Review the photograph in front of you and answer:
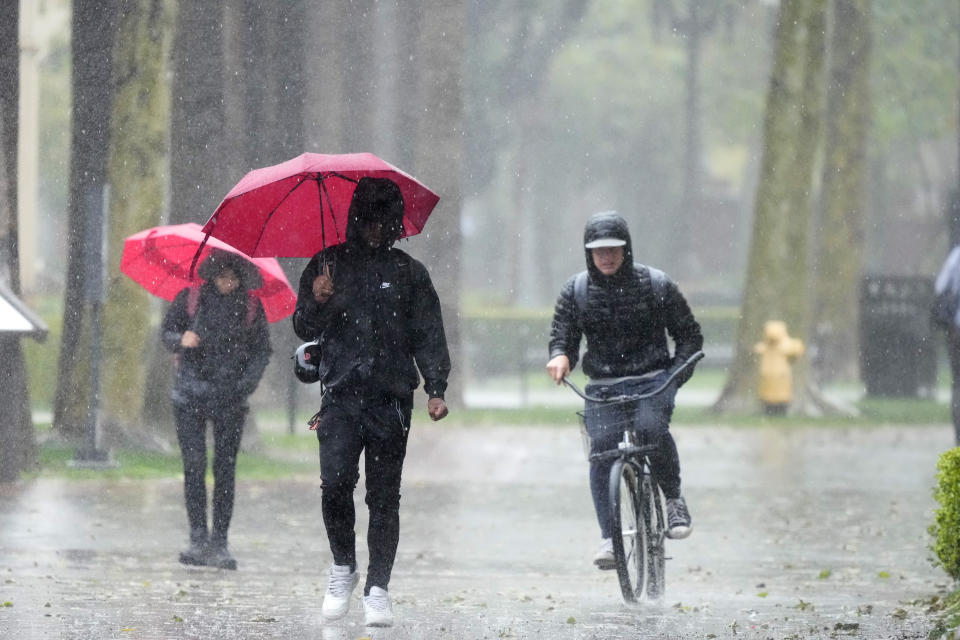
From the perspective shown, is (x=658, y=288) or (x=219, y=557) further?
(x=219, y=557)

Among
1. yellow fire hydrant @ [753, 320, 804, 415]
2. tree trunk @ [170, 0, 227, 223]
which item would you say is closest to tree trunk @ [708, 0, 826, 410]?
yellow fire hydrant @ [753, 320, 804, 415]

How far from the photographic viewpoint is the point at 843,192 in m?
28.8

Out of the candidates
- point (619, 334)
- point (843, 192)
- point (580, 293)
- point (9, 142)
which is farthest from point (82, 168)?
point (843, 192)

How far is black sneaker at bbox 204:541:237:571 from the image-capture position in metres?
8.86

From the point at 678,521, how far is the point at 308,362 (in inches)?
77.5

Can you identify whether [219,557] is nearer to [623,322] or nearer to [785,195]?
[623,322]

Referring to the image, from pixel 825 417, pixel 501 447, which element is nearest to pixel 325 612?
pixel 501 447

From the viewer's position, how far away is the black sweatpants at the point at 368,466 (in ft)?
22.4

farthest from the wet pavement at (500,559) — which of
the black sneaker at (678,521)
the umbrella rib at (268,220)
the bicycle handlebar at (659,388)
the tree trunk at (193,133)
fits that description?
the tree trunk at (193,133)

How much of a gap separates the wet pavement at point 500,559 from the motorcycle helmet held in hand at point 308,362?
96 centimetres

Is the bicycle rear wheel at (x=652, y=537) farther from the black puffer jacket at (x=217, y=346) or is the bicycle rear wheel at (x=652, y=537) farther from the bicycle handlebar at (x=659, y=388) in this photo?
the black puffer jacket at (x=217, y=346)

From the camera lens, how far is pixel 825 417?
21.6 m

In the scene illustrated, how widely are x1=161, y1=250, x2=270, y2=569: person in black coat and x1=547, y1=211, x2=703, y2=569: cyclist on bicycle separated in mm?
1713

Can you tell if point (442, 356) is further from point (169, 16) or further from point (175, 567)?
point (169, 16)
